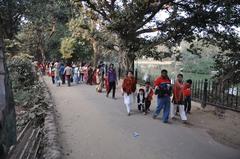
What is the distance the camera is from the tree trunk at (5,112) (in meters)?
3.79

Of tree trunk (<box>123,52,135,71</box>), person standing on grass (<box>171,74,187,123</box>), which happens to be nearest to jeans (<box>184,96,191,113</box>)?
person standing on grass (<box>171,74,187,123</box>)

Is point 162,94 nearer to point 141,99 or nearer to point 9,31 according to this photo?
point 141,99

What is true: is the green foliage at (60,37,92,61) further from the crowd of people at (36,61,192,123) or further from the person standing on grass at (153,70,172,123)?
the person standing on grass at (153,70,172,123)

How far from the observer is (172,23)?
17625 mm

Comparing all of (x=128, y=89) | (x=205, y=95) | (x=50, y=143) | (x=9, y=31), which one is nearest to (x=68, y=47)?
(x=9, y=31)

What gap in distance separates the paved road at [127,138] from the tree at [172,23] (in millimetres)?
5803

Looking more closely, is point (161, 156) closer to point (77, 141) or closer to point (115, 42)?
point (77, 141)

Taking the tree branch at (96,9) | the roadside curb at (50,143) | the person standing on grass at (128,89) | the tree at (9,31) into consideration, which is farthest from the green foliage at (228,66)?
the tree at (9,31)

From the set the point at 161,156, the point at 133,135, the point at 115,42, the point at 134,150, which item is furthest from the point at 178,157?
the point at 115,42

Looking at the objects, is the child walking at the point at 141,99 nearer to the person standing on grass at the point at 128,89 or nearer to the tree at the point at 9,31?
the person standing on grass at the point at 128,89

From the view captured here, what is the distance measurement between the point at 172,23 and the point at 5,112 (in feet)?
47.9

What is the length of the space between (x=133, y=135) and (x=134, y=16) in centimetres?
924

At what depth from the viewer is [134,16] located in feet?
58.8

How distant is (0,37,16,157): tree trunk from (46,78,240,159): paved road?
3.85m
